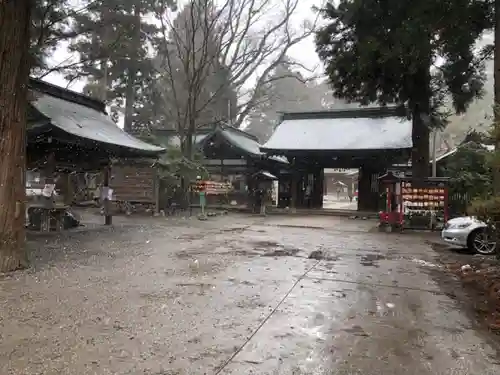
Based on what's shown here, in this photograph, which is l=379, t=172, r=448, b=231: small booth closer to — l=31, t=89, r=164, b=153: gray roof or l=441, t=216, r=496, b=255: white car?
l=441, t=216, r=496, b=255: white car

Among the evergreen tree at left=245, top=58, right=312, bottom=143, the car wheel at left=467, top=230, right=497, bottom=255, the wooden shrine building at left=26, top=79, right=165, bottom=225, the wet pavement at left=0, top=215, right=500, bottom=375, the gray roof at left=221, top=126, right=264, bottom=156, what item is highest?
the evergreen tree at left=245, top=58, right=312, bottom=143

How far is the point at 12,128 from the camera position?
6.46m

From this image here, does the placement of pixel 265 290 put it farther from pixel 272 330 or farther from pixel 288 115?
pixel 288 115

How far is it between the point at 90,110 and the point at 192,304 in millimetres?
12192

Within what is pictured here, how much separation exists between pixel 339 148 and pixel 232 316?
18.2 meters

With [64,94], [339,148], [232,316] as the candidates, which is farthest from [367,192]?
[232,316]

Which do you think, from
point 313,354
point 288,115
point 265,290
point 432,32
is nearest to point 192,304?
point 265,290

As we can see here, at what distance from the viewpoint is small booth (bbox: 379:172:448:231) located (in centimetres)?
1434

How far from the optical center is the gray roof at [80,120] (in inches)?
436

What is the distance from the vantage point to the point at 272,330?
4.12 metres

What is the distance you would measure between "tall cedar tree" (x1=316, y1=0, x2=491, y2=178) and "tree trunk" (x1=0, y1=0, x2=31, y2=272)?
26.7 feet

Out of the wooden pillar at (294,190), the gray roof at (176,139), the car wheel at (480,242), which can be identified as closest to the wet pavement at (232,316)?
the car wheel at (480,242)

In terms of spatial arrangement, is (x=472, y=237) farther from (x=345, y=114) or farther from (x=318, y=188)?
(x=345, y=114)

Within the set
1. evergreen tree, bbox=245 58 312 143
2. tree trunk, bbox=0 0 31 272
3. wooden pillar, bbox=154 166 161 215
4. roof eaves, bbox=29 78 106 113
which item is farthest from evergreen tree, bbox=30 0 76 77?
evergreen tree, bbox=245 58 312 143
